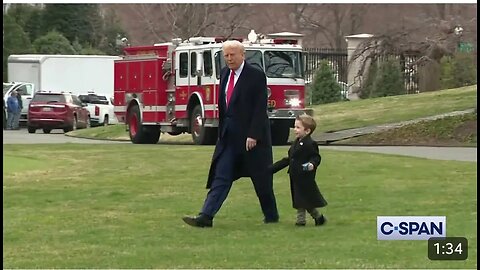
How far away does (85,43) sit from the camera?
2032 inches

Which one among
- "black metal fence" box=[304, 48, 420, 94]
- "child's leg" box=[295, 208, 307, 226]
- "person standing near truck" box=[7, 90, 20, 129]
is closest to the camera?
"child's leg" box=[295, 208, 307, 226]

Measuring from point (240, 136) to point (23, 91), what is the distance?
29.5m

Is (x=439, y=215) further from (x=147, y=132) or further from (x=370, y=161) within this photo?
(x=147, y=132)

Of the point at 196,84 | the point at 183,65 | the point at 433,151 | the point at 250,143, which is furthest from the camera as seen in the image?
the point at 183,65

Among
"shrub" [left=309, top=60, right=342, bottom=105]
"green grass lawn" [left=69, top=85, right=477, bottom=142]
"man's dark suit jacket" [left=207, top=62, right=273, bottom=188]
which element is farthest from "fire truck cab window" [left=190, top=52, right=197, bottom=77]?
"man's dark suit jacket" [left=207, top=62, right=273, bottom=188]

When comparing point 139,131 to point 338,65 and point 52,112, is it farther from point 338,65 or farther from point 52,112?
point 338,65

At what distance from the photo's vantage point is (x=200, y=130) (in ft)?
77.0

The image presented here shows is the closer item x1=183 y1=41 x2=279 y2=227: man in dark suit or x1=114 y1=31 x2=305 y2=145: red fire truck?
x1=183 y1=41 x2=279 y2=227: man in dark suit

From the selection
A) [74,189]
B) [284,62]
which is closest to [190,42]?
[284,62]

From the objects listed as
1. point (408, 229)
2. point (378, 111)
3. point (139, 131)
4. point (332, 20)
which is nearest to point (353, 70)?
point (332, 20)

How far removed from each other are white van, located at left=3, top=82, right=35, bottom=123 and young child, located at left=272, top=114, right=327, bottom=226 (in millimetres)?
25665

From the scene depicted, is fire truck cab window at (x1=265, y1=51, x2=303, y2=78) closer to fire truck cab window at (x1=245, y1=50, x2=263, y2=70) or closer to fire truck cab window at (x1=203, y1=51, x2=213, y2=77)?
fire truck cab window at (x1=245, y1=50, x2=263, y2=70)

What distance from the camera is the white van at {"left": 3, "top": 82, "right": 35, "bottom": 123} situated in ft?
118
